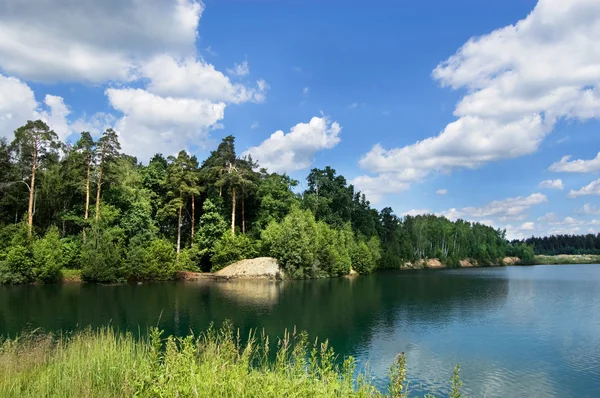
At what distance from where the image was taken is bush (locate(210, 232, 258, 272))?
59.6 m

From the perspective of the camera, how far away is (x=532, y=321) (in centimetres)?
2892

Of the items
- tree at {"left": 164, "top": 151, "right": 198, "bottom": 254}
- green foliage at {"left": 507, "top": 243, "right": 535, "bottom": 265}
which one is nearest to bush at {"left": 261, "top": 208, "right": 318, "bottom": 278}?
tree at {"left": 164, "top": 151, "right": 198, "bottom": 254}

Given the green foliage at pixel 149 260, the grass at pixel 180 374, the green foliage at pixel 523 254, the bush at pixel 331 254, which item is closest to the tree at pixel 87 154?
the green foliage at pixel 149 260

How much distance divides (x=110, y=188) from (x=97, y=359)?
4928 cm

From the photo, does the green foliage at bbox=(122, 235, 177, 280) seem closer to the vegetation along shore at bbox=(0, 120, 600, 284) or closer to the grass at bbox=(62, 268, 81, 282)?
the vegetation along shore at bbox=(0, 120, 600, 284)

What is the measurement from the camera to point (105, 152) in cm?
5166

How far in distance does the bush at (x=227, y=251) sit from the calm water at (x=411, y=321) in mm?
14496

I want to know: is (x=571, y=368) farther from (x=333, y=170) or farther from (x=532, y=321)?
(x=333, y=170)

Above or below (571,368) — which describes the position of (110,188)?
above

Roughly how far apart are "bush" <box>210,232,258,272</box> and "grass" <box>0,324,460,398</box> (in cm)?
4649

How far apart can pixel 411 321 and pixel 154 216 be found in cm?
4542

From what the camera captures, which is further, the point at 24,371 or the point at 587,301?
the point at 587,301

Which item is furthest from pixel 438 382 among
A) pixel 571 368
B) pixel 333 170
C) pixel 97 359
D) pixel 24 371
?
pixel 333 170

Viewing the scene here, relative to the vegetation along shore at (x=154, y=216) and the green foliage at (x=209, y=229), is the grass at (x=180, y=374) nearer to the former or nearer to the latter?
the vegetation along shore at (x=154, y=216)
